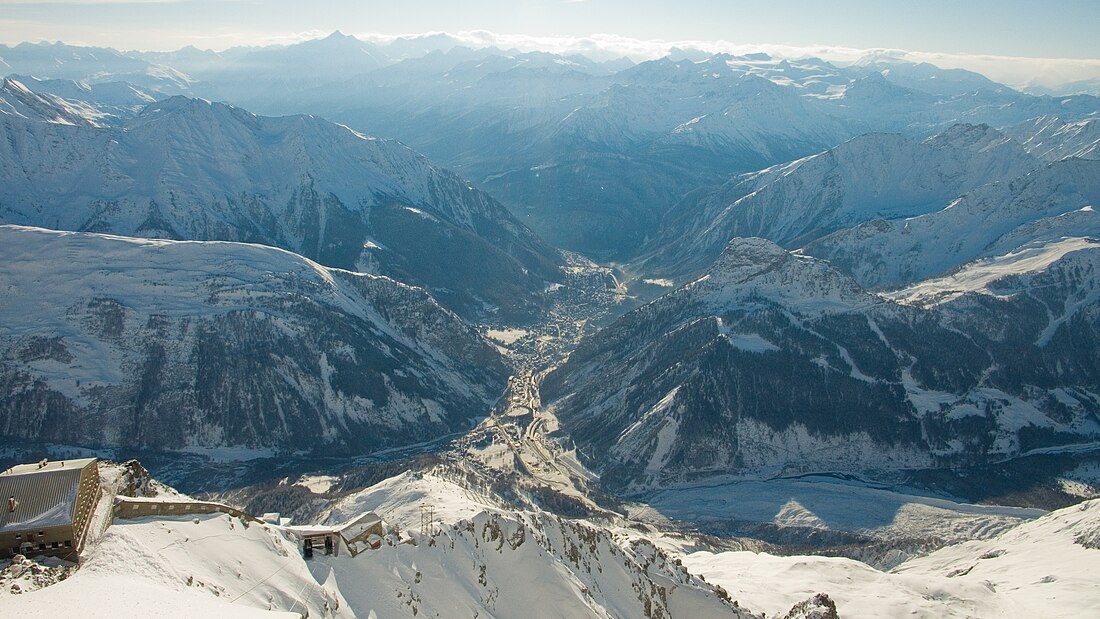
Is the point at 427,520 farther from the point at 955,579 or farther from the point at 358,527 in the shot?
the point at 955,579

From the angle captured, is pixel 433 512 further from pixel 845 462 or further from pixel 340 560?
pixel 845 462

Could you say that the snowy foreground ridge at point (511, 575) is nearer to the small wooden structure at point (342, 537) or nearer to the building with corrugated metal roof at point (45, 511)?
the small wooden structure at point (342, 537)

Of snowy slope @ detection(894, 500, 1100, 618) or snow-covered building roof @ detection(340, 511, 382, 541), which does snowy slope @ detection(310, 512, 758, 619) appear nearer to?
snow-covered building roof @ detection(340, 511, 382, 541)

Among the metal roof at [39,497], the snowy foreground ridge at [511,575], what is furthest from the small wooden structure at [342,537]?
the metal roof at [39,497]

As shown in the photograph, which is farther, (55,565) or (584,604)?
(584,604)

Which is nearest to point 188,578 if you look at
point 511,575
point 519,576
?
point 511,575

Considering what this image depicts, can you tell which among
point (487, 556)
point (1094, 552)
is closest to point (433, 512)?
point (487, 556)

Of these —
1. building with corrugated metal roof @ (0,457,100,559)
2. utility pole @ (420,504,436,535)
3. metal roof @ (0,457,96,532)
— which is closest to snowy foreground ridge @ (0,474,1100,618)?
utility pole @ (420,504,436,535)

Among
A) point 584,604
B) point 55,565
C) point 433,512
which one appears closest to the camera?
point 55,565
